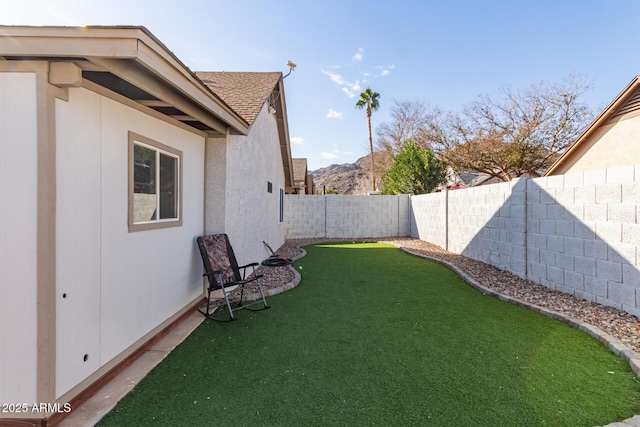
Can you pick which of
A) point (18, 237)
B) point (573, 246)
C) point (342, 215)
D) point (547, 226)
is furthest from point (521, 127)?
point (18, 237)

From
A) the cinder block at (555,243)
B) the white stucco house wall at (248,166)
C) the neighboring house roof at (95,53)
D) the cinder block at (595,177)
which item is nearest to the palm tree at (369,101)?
the white stucco house wall at (248,166)

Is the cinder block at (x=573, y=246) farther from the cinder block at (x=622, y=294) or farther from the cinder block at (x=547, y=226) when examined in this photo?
the cinder block at (x=622, y=294)

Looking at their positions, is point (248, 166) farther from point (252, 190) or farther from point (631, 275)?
point (631, 275)

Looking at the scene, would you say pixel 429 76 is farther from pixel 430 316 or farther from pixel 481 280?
pixel 430 316

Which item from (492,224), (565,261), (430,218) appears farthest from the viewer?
(430,218)

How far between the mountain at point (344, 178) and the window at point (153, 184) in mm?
55964

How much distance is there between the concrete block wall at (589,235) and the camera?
408cm

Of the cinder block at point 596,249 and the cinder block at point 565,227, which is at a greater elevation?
the cinder block at point 565,227

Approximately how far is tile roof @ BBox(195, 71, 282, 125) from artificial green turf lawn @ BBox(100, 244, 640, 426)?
3.84 metres

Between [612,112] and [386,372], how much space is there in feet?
43.3

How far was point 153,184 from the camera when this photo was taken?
3.83 meters

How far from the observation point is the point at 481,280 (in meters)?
6.41

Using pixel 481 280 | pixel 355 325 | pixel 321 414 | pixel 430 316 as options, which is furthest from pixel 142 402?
pixel 481 280

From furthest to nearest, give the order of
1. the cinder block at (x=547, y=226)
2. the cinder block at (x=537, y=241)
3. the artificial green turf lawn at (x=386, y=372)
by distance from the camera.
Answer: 1. the cinder block at (x=537, y=241)
2. the cinder block at (x=547, y=226)
3. the artificial green turf lawn at (x=386, y=372)
